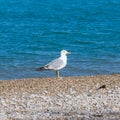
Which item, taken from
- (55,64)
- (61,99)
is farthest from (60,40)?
(61,99)

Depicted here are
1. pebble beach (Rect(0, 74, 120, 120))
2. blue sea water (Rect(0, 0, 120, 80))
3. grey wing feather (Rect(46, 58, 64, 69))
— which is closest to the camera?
pebble beach (Rect(0, 74, 120, 120))

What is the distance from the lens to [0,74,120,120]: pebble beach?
1175cm

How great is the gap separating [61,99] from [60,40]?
647 inches

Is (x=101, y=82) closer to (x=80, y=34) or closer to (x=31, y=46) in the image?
(x=31, y=46)

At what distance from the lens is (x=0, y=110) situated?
1226cm

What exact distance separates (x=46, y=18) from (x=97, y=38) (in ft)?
38.2

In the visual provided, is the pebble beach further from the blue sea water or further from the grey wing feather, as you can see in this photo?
the blue sea water

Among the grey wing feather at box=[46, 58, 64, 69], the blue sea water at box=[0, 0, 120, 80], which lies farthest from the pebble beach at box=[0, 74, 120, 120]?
the blue sea water at box=[0, 0, 120, 80]

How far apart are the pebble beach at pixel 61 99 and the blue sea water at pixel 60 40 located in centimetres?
352

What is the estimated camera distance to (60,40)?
29.6 meters

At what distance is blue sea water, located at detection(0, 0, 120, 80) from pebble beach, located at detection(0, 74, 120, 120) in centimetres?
352

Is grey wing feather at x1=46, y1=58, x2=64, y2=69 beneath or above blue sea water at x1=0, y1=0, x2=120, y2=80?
beneath

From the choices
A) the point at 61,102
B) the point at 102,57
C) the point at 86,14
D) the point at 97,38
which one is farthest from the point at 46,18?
the point at 61,102

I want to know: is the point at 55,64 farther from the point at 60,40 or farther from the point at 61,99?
the point at 60,40
